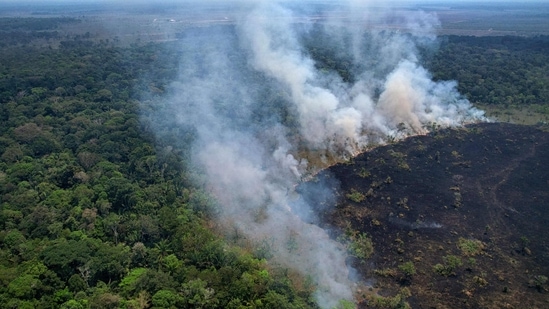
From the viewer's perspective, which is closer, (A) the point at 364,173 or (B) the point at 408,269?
(B) the point at 408,269

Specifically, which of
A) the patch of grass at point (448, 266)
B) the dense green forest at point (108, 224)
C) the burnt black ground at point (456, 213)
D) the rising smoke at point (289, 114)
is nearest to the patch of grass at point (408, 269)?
the burnt black ground at point (456, 213)

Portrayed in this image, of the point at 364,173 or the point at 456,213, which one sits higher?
the point at 364,173

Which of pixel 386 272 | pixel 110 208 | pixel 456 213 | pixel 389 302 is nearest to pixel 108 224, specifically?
pixel 110 208

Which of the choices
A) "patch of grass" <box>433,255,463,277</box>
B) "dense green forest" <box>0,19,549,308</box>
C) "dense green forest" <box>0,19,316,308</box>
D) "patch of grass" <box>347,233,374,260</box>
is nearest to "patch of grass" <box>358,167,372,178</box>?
"patch of grass" <box>347,233,374,260</box>

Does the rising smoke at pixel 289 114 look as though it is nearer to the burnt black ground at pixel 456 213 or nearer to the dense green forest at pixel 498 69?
the burnt black ground at pixel 456 213

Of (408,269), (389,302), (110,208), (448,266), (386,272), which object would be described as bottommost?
(389,302)

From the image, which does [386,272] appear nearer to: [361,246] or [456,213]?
[361,246]

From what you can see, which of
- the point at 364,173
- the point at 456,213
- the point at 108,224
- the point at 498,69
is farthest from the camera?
the point at 498,69
